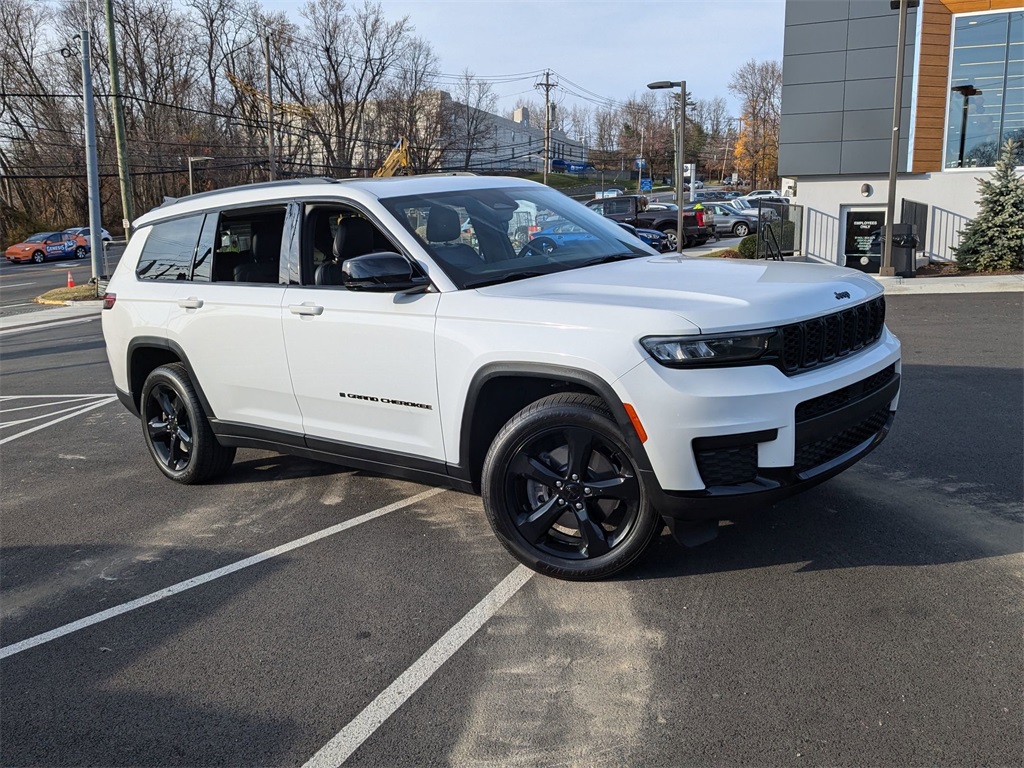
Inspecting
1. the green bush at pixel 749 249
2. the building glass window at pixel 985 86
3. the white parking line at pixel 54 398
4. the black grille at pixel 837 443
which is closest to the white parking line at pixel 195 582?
the black grille at pixel 837 443

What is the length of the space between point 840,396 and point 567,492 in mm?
1301

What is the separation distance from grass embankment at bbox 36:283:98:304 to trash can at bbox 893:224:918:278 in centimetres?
2118

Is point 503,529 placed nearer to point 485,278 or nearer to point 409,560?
point 409,560

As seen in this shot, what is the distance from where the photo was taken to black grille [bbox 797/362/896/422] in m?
3.76

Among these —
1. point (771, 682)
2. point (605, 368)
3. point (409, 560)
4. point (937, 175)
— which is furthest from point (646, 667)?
point (937, 175)

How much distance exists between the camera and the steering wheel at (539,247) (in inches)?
193

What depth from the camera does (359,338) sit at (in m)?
4.65

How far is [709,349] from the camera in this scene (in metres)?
3.62

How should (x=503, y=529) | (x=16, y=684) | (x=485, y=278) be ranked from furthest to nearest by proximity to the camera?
(x=485, y=278) → (x=503, y=529) → (x=16, y=684)

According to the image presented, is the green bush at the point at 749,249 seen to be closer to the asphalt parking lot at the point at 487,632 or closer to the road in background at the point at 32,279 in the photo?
the road in background at the point at 32,279

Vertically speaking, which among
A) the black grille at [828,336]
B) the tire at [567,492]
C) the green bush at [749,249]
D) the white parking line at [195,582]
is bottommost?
the white parking line at [195,582]

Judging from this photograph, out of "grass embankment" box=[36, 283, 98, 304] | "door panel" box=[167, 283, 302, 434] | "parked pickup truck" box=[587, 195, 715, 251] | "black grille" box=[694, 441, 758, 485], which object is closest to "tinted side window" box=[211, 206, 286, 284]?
"door panel" box=[167, 283, 302, 434]

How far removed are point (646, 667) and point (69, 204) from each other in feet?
232

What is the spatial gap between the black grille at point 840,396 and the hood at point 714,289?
362 mm
